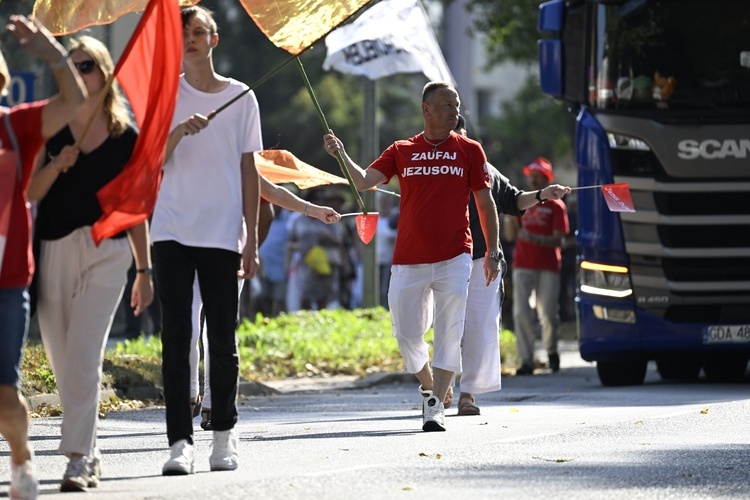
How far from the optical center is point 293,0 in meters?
9.15

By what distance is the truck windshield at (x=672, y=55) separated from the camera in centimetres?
1401

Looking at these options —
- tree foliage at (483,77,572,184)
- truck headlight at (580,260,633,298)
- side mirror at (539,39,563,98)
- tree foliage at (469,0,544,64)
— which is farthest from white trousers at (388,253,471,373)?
tree foliage at (483,77,572,184)

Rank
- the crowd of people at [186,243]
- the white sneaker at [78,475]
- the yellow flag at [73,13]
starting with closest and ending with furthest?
the crowd of people at [186,243] → the white sneaker at [78,475] → the yellow flag at [73,13]

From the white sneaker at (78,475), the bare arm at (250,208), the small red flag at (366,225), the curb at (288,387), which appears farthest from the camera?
the curb at (288,387)

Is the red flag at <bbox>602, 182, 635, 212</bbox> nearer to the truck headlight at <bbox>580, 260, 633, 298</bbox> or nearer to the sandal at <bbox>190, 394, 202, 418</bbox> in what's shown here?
the truck headlight at <bbox>580, 260, 633, 298</bbox>

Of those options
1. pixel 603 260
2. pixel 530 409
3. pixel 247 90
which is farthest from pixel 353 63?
pixel 247 90

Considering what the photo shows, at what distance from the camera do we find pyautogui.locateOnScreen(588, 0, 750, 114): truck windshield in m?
14.0

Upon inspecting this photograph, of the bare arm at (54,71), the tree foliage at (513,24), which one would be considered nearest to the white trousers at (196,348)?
the bare arm at (54,71)

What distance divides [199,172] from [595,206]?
7.18 m

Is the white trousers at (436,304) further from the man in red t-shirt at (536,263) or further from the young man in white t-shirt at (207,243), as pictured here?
the man in red t-shirt at (536,263)

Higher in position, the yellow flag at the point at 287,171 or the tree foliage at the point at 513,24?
the tree foliage at the point at 513,24

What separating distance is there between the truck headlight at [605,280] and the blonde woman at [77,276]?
305 inches

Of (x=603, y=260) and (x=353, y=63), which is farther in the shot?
(x=353, y=63)

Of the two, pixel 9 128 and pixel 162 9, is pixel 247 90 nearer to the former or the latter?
pixel 162 9
